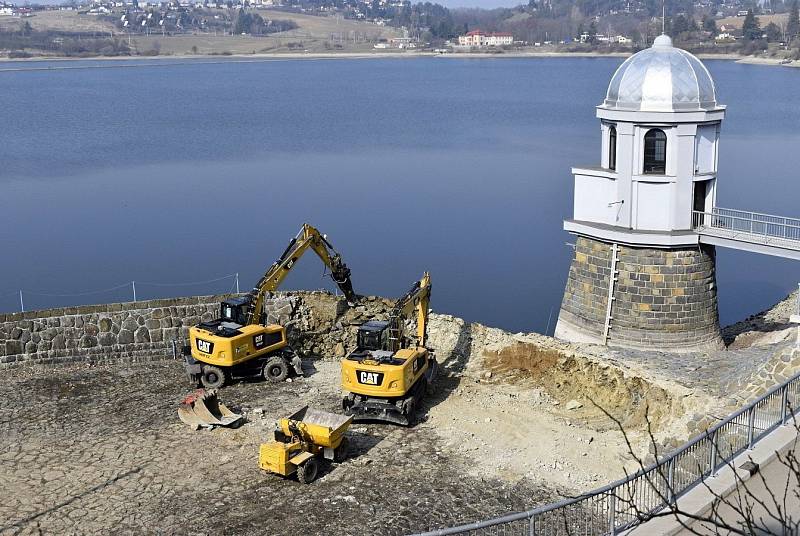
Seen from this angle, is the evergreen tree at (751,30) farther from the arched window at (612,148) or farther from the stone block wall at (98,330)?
the stone block wall at (98,330)

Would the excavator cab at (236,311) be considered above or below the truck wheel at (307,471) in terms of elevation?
above

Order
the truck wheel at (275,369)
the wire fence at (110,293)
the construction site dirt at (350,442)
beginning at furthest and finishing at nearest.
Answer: the wire fence at (110,293) < the truck wheel at (275,369) < the construction site dirt at (350,442)

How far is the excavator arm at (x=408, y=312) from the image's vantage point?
21272 millimetres

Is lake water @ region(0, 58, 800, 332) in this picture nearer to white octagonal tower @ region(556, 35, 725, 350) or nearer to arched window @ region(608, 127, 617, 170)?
white octagonal tower @ region(556, 35, 725, 350)

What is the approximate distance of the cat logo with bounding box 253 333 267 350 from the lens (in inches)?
892

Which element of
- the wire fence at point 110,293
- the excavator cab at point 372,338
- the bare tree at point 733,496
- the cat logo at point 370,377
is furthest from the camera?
the wire fence at point 110,293

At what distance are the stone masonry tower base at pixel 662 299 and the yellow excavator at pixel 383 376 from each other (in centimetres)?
729

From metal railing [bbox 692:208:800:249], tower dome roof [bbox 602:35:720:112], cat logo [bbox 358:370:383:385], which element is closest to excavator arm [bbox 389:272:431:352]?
cat logo [bbox 358:370:383:385]

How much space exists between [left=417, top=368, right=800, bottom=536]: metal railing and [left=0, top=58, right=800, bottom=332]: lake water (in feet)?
62.7

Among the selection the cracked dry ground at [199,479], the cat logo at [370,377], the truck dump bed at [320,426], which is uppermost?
the cat logo at [370,377]

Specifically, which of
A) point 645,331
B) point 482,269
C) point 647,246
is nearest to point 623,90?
point 647,246

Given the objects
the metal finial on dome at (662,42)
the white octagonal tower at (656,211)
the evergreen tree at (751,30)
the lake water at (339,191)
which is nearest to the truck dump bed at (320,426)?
the white octagonal tower at (656,211)

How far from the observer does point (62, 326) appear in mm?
24766

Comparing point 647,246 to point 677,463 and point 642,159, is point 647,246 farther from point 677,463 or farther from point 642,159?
point 677,463
